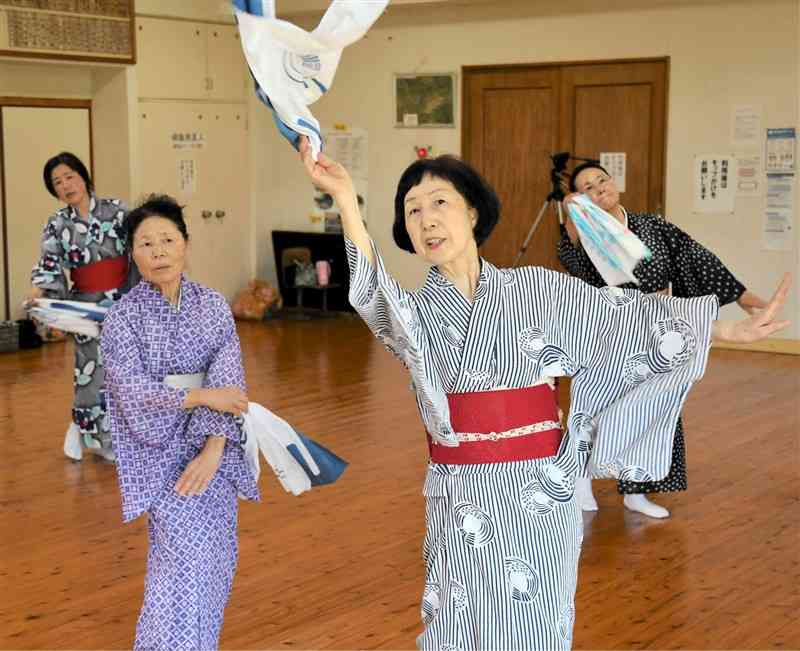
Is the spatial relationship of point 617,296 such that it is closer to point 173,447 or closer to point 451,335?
point 451,335

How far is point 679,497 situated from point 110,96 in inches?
254

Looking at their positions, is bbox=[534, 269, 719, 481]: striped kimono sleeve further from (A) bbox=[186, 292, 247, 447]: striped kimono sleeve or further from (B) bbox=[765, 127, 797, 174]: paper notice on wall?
(B) bbox=[765, 127, 797, 174]: paper notice on wall

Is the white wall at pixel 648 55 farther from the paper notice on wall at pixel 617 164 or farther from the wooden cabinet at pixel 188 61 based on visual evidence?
the wooden cabinet at pixel 188 61

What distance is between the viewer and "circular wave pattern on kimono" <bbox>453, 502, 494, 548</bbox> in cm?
264

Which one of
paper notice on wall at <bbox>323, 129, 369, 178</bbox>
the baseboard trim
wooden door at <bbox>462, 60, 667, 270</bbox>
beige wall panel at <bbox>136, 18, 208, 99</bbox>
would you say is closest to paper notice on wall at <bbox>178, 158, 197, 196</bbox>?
beige wall panel at <bbox>136, 18, 208, 99</bbox>

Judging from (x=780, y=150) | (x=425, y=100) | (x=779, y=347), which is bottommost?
(x=779, y=347)

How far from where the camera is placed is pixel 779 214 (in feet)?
28.7

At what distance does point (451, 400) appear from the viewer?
263 centimetres

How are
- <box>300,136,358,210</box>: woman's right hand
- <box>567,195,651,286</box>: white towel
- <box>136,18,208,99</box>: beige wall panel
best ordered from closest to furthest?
<box>300,136,358,210</box>: woman's right hand, <box>567,195,651,286</box>: white towel, <box>136,18,208,99</box>: beige wall panel

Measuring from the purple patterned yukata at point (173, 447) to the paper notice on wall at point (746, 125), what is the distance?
632 centimetres

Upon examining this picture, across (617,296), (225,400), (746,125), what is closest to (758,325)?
(617,296)

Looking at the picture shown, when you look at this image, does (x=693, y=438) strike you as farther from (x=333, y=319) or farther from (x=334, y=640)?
(x=333, y=319)

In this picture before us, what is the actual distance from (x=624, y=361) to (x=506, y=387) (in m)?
0.29

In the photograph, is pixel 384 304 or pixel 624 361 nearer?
pixel 384 304
